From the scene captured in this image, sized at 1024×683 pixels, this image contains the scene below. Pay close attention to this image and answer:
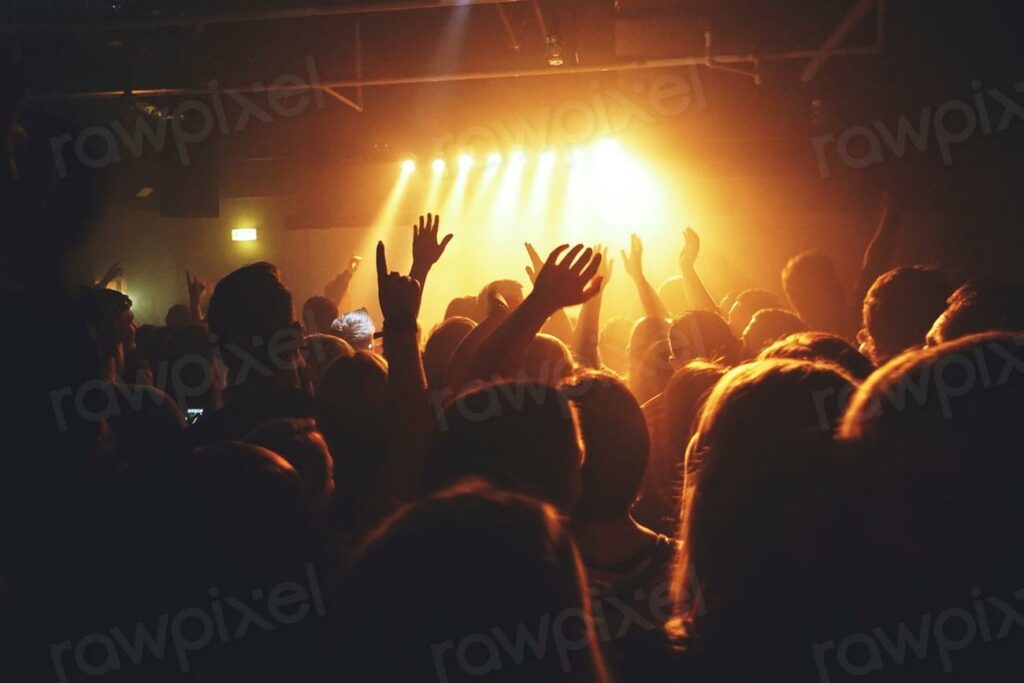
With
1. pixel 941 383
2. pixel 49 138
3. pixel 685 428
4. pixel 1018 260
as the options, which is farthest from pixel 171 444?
pixel 1018 260

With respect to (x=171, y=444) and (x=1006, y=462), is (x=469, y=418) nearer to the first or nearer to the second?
(x=1006, y=462)

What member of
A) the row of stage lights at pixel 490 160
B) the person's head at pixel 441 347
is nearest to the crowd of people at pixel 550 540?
the person's head at pixel 441 347

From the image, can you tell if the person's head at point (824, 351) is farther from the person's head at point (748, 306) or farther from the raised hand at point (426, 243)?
the person's head at point (748, 306)

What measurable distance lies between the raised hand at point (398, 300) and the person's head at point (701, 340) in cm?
172

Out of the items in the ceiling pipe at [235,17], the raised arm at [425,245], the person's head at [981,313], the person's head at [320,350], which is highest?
the ceiling pipe at [235,17]

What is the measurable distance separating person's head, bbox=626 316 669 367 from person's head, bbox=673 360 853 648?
2943 mm

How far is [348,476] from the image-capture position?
2688mm

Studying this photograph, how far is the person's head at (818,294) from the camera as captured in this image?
5199 millimetres

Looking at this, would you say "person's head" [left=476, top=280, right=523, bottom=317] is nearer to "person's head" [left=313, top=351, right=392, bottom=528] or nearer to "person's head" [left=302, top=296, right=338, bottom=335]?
"person's head" [left=302, top=296, right=338, bottom=335]

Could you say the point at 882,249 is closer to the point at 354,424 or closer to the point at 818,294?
the point at 818,294

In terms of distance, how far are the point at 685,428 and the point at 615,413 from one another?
815 millimetres

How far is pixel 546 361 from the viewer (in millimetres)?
3221

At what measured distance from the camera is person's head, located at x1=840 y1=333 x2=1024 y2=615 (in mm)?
1192

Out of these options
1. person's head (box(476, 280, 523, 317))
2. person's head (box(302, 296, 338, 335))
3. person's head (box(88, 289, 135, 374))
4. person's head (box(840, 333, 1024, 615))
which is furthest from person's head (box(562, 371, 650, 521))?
person's head (box(302, 296, 338, 335))
